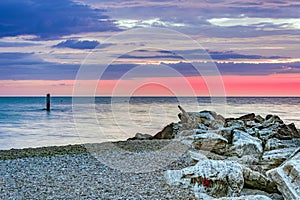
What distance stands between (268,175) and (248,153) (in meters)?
3.90

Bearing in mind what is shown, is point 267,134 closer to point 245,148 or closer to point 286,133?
point 286,133

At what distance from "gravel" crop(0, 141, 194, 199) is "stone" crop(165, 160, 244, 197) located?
211mm

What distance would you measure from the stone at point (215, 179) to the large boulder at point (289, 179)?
0.64 m

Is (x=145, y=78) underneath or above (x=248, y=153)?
above

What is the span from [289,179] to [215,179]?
4.00 ft

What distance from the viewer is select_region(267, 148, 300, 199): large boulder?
22.9ft

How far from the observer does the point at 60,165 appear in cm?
1003

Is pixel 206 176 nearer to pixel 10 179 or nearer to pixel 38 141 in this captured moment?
pixel 10 179

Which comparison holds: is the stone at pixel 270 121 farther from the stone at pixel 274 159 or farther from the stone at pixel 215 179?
the stone at pixel 215 179

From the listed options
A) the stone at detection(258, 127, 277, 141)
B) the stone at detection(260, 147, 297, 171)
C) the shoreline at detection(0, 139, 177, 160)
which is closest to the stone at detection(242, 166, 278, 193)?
the stone at detection(260, 147, 297, 171)

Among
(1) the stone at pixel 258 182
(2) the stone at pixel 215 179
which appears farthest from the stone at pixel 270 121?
(2) the stone at pixel 215 179

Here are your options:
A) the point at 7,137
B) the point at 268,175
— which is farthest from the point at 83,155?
the point at 7,137

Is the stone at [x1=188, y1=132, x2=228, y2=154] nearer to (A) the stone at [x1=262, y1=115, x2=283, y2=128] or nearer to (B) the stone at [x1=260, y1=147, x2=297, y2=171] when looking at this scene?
(B) the stone at [x1=260, y1=147, x2=297, y2=171]

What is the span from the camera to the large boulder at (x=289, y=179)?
6.96 metres
